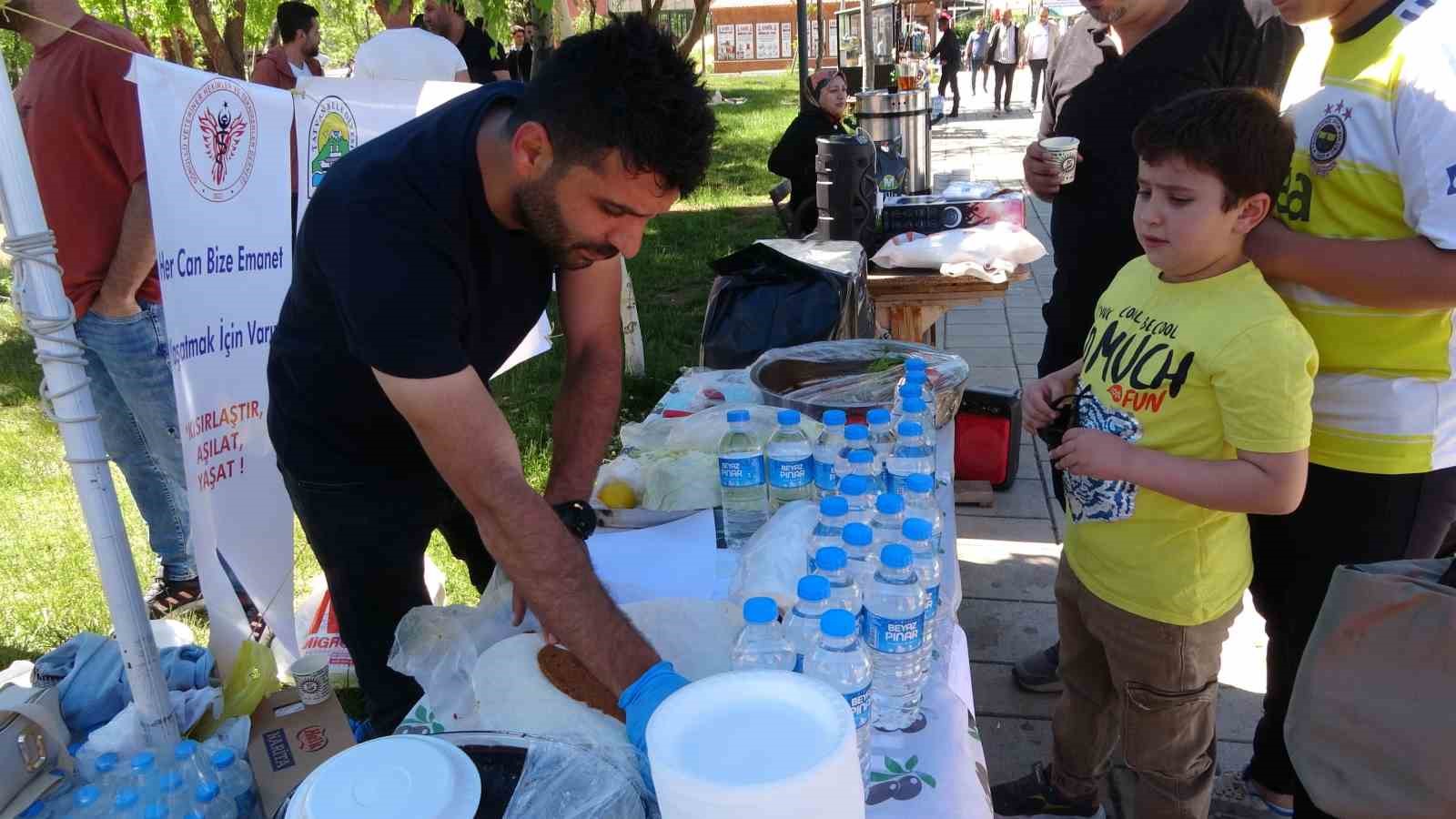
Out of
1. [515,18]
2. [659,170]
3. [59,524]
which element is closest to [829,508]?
[659,170]

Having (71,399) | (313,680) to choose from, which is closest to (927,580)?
Result: (313,680)

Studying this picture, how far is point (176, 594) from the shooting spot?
3.44 m

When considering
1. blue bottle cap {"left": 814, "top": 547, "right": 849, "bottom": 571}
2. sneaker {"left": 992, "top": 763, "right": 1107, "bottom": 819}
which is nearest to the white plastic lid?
blue bottle cap {"left": 814, "top": 547, "right": 849, "bottom": 571}

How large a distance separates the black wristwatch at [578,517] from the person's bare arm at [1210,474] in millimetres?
1010

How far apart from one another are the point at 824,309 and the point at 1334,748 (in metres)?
2.17

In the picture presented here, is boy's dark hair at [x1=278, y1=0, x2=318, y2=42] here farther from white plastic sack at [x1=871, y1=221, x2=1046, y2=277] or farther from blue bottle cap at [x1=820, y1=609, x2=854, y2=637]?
blue bottle cap at [x1=820, y1=609, x2=854, y2=637]

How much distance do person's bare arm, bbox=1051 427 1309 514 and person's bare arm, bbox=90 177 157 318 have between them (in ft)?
9.21

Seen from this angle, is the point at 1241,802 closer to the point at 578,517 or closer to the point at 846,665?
the point at 846,665

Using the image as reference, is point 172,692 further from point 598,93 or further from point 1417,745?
point 1417,745

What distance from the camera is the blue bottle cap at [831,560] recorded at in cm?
134

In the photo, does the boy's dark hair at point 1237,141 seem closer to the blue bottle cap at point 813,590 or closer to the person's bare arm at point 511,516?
the blue bottle cap at point 813,590

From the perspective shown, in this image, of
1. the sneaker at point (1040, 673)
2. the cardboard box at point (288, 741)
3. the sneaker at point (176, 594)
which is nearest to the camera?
the cardboard box at point (288, 741)

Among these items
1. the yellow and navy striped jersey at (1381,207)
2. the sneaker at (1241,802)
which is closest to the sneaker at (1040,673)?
the sneaker at (1241,802)

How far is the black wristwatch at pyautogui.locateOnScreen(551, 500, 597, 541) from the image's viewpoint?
1.84 metres
